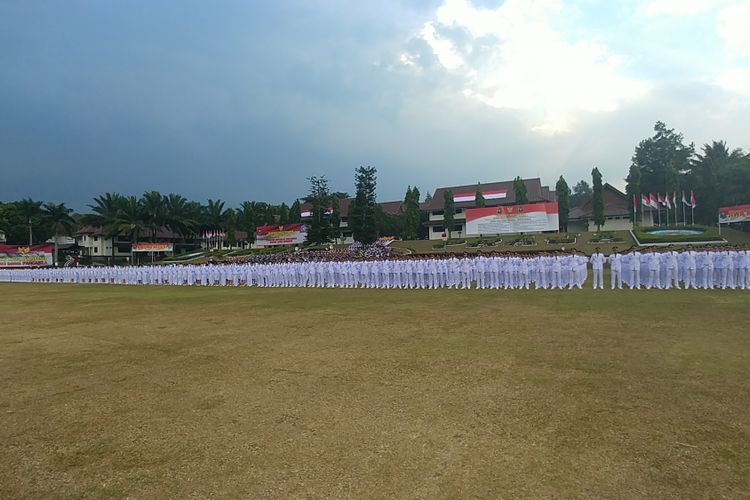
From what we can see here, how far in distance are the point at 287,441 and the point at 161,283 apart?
83.3ft

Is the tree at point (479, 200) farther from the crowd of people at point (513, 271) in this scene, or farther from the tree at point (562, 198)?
the crowd of people at point (513, 271)

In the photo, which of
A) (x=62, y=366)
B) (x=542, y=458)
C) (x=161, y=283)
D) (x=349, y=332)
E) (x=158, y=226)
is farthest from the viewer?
(x=158, y=226)

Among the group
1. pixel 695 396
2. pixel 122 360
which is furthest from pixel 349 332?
pixel 695 396

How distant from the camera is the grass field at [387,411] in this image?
2807 millimetres

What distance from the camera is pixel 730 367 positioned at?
488cm

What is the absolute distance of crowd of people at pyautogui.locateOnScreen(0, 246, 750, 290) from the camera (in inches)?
519

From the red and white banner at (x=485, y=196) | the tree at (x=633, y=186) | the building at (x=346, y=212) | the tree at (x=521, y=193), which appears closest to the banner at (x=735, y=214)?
the tree at (x=633, y=186)

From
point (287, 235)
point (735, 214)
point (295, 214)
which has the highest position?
point (295, 214)

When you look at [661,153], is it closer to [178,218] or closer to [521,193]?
[521,193]

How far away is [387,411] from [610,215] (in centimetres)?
4838

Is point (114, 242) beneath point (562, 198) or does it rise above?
beneath

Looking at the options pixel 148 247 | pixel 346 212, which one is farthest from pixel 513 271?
pixel 148 247

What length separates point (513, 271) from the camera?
15055 millimetres

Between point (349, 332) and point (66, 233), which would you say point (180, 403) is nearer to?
point (349, 332)
